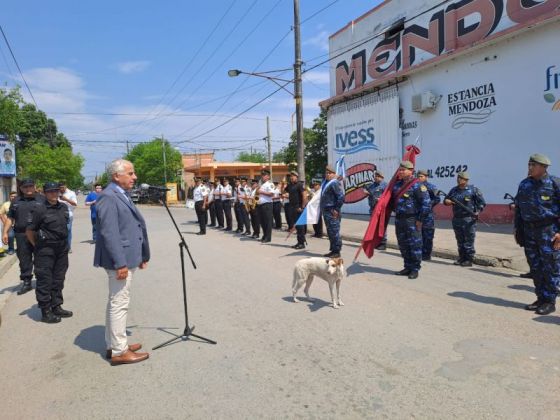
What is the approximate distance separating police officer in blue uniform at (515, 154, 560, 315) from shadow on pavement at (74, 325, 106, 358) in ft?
16.5

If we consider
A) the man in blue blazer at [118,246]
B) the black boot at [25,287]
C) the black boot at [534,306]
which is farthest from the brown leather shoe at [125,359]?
the black boot at [534,306]

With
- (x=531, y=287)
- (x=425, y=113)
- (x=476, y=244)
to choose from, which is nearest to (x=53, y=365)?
(x=531, y=287)

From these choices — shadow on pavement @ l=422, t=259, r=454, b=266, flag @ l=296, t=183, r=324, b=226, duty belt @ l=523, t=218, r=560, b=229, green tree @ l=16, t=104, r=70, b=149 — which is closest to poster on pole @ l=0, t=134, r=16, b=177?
flag @ l=296, t=183, r=324, b=226

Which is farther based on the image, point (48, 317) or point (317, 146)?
point (317, 146)

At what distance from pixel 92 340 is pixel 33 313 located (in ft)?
5.89

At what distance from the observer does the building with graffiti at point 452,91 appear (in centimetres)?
1176

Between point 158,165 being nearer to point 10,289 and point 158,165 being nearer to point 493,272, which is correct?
point 10,289

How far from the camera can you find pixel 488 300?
5867 millimetres

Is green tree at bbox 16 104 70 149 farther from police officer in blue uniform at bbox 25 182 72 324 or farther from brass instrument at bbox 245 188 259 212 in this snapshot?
police officer in blue uniform at bbox 25 182 72 324

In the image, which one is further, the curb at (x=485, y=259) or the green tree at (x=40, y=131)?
the green tree at (x=40, y=131)

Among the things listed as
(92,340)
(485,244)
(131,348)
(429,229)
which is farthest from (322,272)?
(485,244)

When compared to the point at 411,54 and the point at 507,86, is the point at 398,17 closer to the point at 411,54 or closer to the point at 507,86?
the point at 411,54

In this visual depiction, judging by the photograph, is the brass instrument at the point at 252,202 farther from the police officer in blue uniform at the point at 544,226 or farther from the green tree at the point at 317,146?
the green tree at the point at 317,146

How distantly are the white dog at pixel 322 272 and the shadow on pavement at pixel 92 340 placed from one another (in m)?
2.48
